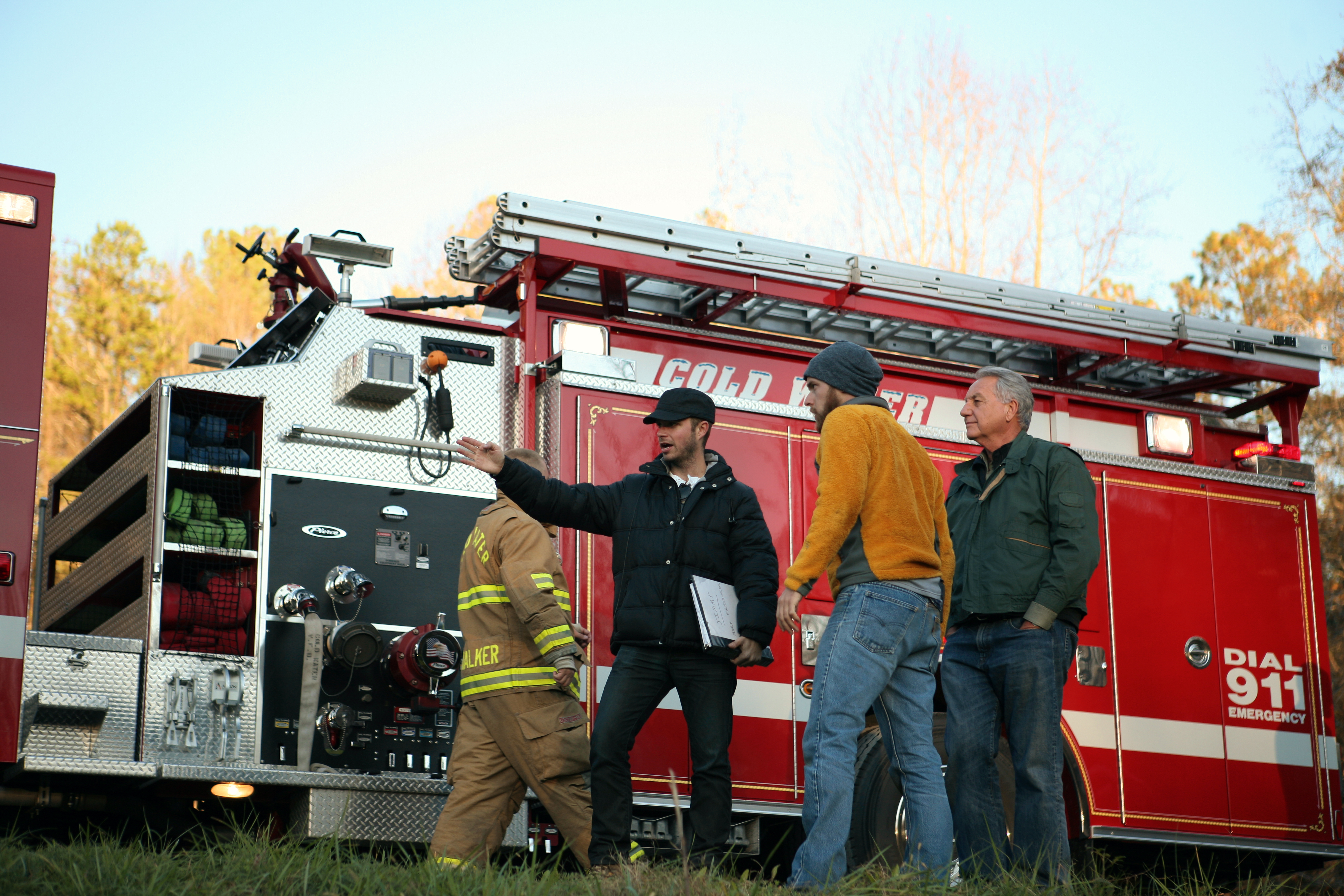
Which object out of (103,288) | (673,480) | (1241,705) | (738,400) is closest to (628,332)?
(738,400)

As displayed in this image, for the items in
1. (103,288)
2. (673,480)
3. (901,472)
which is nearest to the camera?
(901,472)

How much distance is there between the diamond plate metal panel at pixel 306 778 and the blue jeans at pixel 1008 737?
6.65 ft

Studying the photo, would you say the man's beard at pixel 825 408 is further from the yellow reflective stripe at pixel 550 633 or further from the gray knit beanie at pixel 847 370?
the yellow reflective stripe at pixel 550 633

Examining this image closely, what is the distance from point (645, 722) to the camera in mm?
5121

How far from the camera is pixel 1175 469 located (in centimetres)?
732

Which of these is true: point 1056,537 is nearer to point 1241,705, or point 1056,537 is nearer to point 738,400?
point 738,400

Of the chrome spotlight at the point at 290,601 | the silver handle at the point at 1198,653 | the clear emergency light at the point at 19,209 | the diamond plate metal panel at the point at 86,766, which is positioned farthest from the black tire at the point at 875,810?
the clear emergency light at the point at 19,209

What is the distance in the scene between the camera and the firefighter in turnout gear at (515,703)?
193 inches

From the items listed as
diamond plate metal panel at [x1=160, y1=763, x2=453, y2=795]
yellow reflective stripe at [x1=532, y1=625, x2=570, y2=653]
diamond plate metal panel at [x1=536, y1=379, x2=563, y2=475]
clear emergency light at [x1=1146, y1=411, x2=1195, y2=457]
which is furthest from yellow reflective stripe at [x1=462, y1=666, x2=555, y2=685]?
clear emergency light at [x1=1146, y1=411, x2=1195, y2=457]

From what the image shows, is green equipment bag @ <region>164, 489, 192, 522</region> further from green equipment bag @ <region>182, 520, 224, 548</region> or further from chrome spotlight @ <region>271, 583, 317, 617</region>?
chrome spotlight @ <region>271, 583, 317, 617</region>

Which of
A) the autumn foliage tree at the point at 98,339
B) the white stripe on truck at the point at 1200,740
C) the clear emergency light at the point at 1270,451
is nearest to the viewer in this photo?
the white stripe on truck at the point at 1200,740

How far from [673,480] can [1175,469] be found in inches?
133

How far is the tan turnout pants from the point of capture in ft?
16.1

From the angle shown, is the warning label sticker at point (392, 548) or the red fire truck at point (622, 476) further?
the warning label sticker at point (392, 548)
